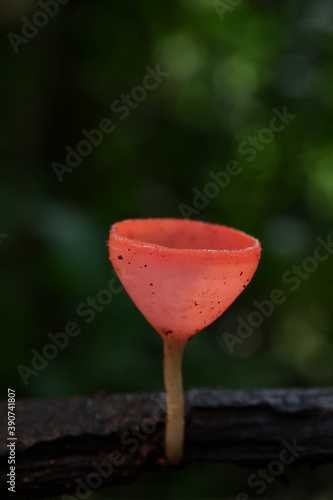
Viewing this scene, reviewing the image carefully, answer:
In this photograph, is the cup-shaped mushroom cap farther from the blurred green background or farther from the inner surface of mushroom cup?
the blurred green background

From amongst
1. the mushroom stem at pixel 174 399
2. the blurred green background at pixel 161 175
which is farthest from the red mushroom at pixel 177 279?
the blurred green background at pixel 161 175

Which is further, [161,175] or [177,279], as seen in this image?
[161,175]

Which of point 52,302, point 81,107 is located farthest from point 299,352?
point 81,107

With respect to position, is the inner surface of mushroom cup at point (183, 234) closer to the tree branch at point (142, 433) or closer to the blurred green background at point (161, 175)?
the tree branch at point (142, 433)

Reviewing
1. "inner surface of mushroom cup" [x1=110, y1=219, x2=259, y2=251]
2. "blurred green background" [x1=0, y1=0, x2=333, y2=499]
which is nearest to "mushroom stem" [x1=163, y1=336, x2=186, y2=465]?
"inner surface of mushroom cup" [x1=110, y1=219, x2=259, y2=251]

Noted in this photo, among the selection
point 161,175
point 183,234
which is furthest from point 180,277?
point 161,175

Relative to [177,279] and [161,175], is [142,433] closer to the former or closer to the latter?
[177,279]
